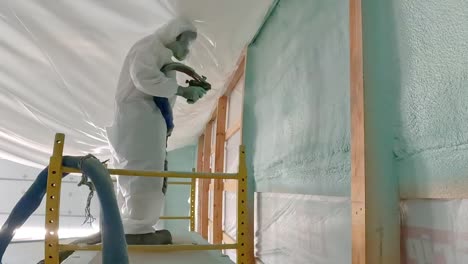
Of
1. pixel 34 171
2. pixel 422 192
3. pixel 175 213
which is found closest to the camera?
pixel 422 192

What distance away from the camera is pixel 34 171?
229 inches

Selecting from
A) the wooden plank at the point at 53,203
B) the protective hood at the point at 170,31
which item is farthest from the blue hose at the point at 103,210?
the protective hood at the point at 170,31

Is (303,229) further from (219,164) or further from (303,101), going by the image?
(219,164)

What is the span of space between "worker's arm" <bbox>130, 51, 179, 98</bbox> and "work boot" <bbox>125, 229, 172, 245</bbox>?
552mm

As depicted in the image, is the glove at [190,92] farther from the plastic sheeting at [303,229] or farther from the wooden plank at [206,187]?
the wooden plank at [206,187]

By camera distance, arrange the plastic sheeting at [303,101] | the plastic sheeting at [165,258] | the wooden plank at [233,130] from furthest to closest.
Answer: the wooden plank at [233,130] < the plastic sheeting at [165,258] < the plastic sheeting at [303,101]

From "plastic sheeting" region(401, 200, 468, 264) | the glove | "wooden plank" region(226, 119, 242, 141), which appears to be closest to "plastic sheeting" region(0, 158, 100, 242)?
"wooden plank" region(226, 119, 242, 141)

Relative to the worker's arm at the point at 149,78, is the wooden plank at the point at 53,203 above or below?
below

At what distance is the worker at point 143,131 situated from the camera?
1.33 m

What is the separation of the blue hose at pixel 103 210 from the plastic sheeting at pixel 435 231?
1.77 ft

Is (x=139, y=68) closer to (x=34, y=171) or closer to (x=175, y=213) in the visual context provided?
(x=175, y=213)

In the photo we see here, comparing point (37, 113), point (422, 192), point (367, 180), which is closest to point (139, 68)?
point (367, 180)

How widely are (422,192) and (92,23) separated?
1355 mm

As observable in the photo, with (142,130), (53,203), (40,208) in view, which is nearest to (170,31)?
(142,130)
